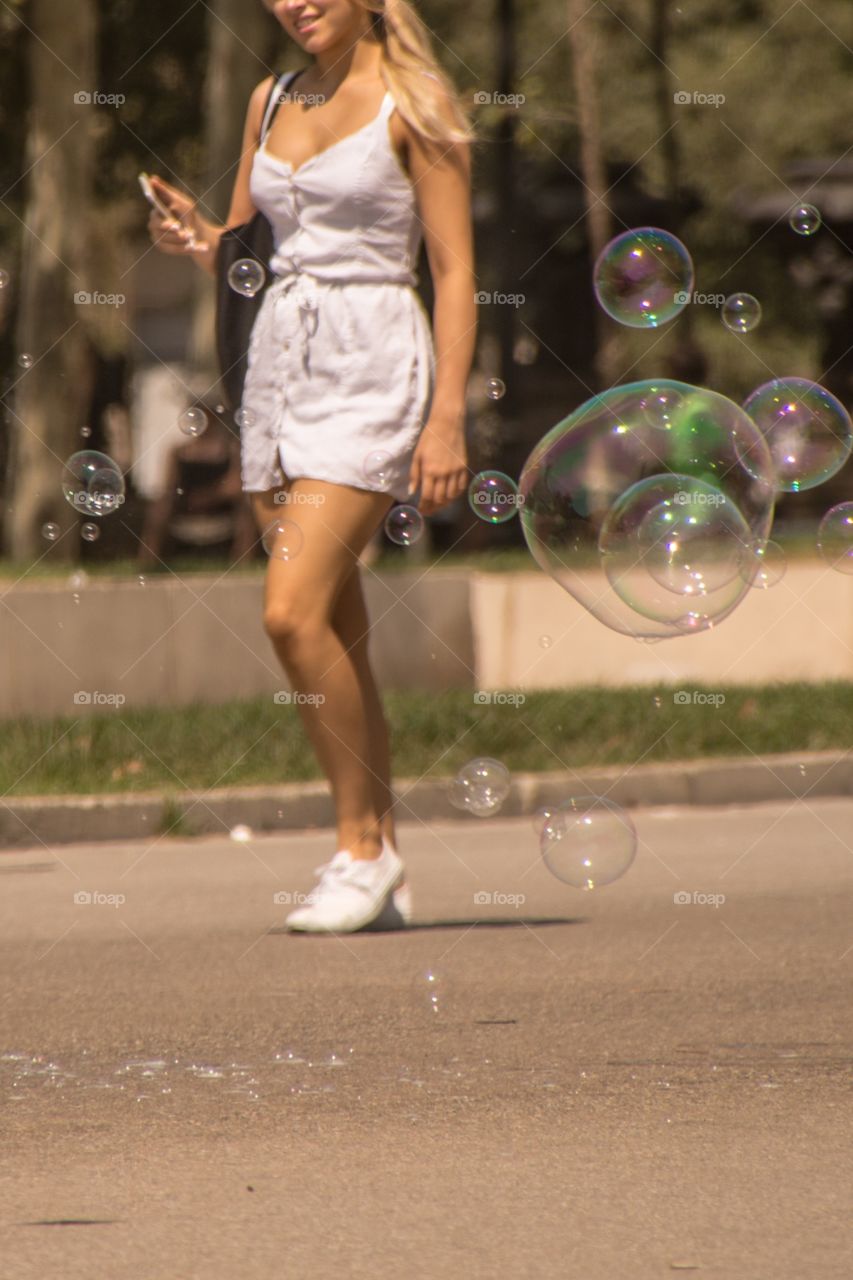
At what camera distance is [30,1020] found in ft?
15.4

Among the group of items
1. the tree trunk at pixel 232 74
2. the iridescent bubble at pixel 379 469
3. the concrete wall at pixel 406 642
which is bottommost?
the concrete wall at pixel 406 642

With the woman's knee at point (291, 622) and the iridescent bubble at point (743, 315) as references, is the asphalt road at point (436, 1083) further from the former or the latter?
the iridescent bubble at point (743, 315)

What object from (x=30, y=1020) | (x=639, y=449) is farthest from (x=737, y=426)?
(x=30, y=1020)

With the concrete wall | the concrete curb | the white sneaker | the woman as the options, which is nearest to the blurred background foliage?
the concrete wall

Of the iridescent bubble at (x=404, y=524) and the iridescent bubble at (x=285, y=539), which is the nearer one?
the iridescent bubble at (x=285, y=539)

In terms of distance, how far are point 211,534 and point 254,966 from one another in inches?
488

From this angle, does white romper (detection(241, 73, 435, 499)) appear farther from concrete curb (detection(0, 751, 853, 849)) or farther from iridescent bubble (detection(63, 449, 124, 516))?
concrete curb (detection(0, 751, 853, 849))

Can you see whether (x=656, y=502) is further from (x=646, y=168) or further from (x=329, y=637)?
(x=646, y=168)

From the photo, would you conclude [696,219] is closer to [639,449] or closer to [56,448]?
[56,448]

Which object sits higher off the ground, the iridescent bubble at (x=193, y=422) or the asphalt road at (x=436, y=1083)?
the iridescent bubble at (x=193, y=422)

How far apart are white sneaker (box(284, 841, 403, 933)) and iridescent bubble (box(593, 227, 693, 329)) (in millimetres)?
1834

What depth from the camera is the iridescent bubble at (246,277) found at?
17.9 ft

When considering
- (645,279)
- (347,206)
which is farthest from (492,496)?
(347,206)

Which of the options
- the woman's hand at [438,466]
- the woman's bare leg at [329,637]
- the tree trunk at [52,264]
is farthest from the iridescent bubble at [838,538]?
the tree trunk at [52,264]
